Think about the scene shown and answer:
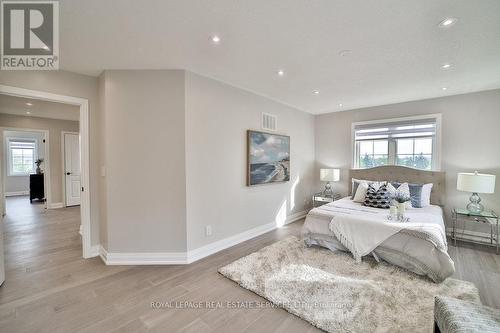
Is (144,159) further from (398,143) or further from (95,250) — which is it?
(398,143)

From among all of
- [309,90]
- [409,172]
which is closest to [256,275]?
[309,90]

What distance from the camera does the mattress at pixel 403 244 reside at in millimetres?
2414

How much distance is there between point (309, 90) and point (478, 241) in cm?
384

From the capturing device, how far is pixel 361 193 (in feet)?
13.6

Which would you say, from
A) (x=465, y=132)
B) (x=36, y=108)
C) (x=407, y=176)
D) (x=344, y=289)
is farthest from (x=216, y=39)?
(x=36, y=108)

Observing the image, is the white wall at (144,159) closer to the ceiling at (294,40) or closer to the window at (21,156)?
the ceiling at (294,40)

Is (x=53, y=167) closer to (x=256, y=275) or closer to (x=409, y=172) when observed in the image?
(x=256, y=275)

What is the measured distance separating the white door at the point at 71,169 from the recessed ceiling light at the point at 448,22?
8.35 metres

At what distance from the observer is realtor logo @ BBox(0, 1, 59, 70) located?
1.76m

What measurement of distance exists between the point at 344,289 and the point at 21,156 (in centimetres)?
1181

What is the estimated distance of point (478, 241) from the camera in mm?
3672

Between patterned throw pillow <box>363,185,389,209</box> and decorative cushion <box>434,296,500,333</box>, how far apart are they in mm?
2380

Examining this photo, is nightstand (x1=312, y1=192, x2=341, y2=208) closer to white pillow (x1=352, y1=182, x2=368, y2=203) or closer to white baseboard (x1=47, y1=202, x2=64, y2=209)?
white pillow (x1=352, y1=182, x2=368, y2=203)

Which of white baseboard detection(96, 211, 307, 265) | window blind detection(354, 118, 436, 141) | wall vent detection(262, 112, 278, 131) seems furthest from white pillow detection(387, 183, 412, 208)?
white baseboard detection(96, 211, 307, 265)
